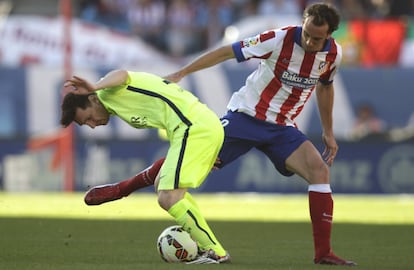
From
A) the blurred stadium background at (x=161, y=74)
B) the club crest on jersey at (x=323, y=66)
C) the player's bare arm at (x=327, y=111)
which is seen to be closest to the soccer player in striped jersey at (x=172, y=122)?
the club crest on jersey at (x=323, y=66)

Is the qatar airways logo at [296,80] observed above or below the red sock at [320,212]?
above

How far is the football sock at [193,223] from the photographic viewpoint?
25.3 ft

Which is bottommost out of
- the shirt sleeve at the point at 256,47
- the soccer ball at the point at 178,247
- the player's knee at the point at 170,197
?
the soccer ball at the point at 178,247

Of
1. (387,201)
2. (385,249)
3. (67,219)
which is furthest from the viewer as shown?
(387,201)

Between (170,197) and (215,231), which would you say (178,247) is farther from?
(215,231)

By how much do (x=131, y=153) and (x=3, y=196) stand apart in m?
2.51

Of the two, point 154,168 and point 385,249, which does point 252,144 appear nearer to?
point 154,168

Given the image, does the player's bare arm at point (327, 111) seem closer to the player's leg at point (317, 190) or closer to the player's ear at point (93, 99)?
the player's leg at point (317, 190)

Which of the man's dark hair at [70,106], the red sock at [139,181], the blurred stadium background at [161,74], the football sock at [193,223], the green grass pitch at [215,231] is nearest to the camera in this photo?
the football sock at [193,223]

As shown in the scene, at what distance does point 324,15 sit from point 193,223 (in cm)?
178

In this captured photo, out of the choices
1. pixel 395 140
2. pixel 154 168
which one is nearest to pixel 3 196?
pixel 395 140

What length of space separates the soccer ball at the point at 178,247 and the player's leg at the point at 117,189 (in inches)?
33.4

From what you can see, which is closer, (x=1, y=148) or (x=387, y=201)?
(x=387, y=201)

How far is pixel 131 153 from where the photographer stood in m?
19.3
